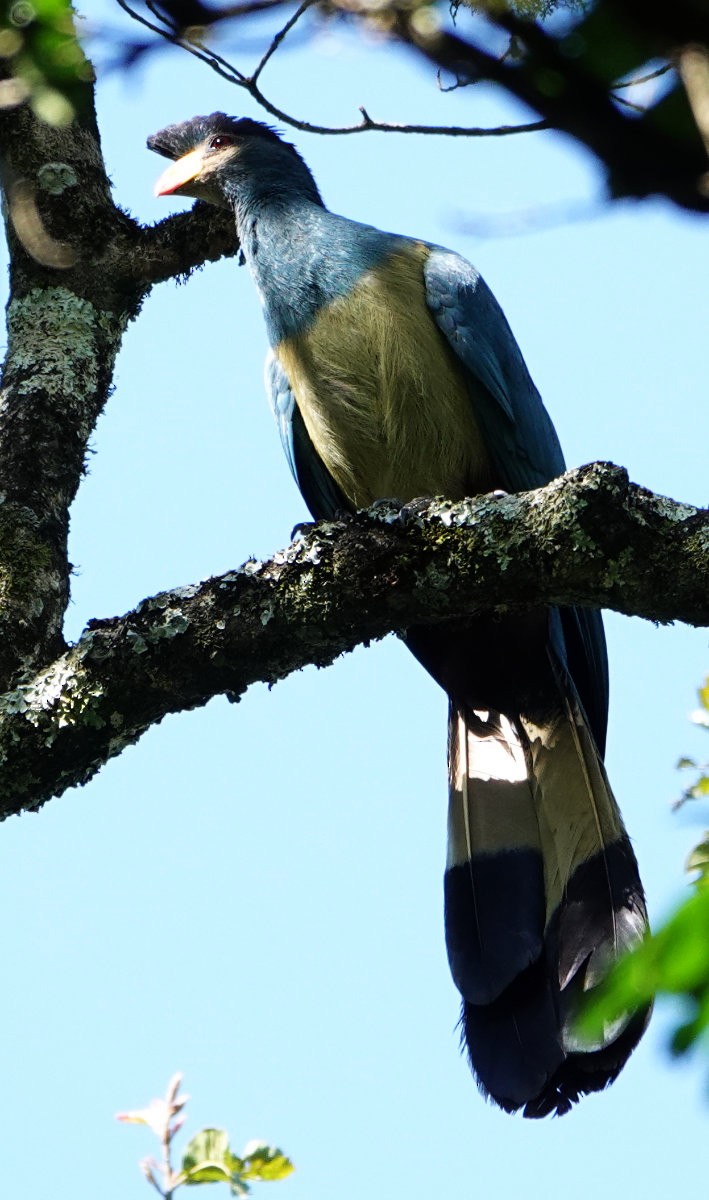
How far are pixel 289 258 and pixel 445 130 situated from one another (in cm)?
260

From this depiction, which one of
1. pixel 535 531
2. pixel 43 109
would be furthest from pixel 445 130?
pixel 535 531

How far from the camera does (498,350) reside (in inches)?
197

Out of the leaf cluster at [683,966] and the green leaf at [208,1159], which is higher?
the green leaf at [208,1159]

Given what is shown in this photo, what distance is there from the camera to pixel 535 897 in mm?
4441

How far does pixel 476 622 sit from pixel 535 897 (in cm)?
89

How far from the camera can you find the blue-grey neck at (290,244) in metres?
4.99

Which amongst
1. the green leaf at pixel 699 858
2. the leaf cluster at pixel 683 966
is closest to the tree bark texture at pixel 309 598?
the green leaf at pixel 699 858

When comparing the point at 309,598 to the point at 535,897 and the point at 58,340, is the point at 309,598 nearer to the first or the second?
the point at 58,340

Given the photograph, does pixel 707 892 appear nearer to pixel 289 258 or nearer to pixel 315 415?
pixel 315 415

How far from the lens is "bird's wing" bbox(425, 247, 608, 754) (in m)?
4.86

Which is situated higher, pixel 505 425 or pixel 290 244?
pixel 290 244

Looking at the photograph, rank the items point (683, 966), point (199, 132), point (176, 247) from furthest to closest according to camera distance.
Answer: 1. point (199, 132)
2. point (176, 247)
3. point (683, 966)

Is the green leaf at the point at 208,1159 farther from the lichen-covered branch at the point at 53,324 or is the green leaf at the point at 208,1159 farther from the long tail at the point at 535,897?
the lichen-covered branch at the point at 53,324

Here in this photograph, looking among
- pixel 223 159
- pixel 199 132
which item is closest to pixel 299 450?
pixel 223 159
